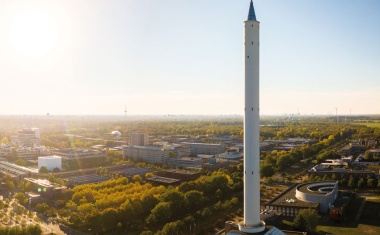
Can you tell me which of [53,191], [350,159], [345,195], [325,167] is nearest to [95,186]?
[53,191]

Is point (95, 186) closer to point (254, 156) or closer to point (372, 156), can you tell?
point (254, 156)

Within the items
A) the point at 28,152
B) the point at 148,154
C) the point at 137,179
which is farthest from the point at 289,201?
the point at 28,152

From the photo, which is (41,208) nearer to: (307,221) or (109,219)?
(109,219)

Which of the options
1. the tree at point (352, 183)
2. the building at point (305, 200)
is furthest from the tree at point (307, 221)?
the tree at point (352, 183)

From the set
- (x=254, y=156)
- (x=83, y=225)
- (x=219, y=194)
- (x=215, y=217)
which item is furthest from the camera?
(x=219, y=194)

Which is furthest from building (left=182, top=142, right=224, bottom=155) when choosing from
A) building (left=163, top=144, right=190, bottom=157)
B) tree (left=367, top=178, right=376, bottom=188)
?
tree (left=367, top=178, right=376, bottom=188)

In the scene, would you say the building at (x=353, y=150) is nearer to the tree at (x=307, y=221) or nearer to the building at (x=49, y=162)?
the tree at (x=307, y=221)
